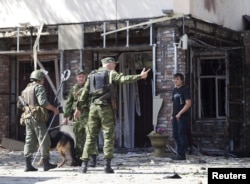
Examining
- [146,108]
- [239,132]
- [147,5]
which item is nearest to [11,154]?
[146,108]

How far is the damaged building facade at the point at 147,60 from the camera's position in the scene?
1320 cm

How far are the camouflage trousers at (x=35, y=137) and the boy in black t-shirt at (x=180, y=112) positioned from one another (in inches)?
121

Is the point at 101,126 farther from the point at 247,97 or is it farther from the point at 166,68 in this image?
the point at 247,97

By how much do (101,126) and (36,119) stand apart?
1.19 m

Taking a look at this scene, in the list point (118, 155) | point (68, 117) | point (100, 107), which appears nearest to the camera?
point (100, 107)

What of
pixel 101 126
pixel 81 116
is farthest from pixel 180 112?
pixel 101 126

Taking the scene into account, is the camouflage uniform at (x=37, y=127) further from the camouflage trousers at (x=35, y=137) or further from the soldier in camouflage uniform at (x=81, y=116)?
the soldier in camouflage uniform at (x=81, y=116)

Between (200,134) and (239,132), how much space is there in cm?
127

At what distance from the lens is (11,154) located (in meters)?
14.0

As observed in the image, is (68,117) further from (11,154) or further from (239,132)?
(239,132)

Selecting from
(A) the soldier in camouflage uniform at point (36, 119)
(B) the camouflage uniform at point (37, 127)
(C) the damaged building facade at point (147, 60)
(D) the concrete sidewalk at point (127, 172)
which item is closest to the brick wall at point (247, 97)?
(C) the damaged building facade at point (147, 60)

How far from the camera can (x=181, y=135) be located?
457 inches

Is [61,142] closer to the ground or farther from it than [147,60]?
closer to the ground

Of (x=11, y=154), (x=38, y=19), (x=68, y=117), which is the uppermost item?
(x=38, y=19)
